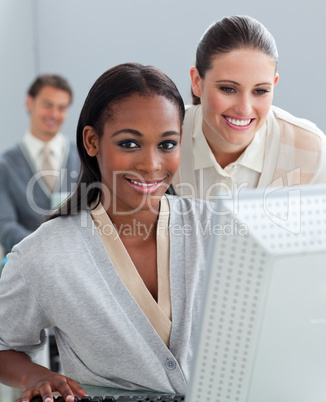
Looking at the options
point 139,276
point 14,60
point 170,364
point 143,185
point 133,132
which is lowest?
point 170,364

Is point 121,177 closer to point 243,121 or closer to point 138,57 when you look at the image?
point 243,121

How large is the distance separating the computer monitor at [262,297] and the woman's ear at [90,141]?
2.14ft

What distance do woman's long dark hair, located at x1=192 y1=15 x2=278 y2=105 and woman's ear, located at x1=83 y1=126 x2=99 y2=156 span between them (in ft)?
1.86

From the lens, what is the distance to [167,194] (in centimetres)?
155

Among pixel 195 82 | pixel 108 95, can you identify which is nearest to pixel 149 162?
pixel 108 95

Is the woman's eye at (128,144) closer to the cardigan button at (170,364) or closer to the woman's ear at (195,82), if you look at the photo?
the cardigan button at (170,364)

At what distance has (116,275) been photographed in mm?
1325

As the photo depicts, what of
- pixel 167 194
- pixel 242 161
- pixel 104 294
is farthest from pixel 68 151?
pixel 104 294

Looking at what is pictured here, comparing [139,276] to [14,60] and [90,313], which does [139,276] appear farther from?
[14,60]

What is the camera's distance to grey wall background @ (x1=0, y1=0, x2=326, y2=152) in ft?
12.6

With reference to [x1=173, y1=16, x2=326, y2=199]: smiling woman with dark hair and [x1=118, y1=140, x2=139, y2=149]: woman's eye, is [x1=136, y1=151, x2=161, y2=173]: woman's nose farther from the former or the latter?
[x1=173, y1=16, x2=326, y2=199]: smiling woman with dark hair

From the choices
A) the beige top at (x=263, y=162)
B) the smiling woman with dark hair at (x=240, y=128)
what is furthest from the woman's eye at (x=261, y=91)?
the beige top at (x=263, y=162)

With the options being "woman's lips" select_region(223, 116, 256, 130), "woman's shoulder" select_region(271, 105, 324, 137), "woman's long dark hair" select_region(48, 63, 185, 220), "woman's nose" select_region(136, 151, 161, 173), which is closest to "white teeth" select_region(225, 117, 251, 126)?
"woman's lips" select_region(223, 116, 256, 130)

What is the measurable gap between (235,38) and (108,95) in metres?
0.58
